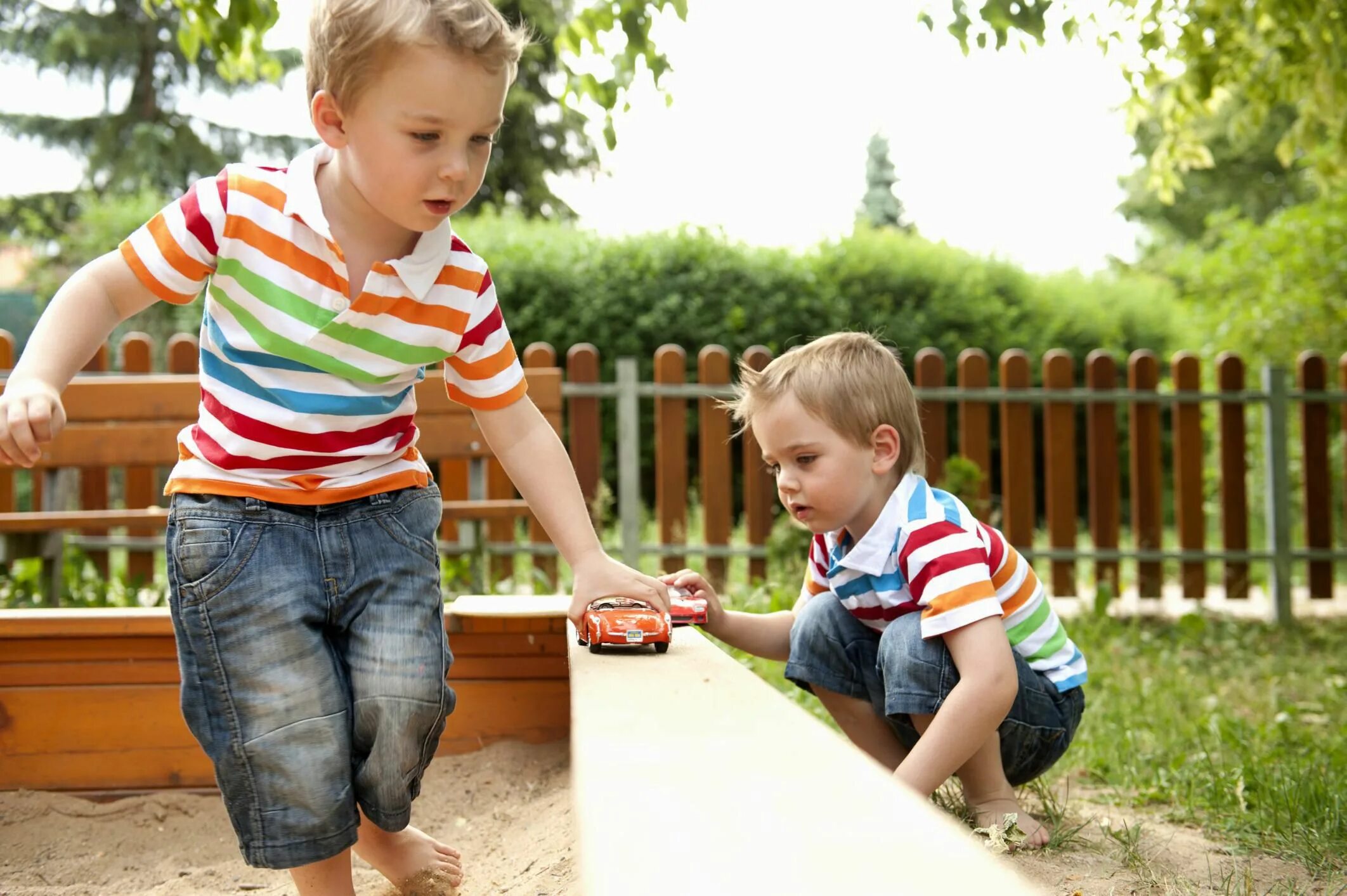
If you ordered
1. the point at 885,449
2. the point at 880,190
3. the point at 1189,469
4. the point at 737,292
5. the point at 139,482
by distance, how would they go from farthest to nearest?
the point at 880,190, the point at 737,292, the point at 1189,469, the point at 139,482, the point at 885,449

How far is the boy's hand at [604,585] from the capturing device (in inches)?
79.8

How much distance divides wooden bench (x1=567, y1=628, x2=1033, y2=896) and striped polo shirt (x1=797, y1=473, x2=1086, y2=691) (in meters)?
Result: 0.61

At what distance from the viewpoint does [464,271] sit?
201 cm

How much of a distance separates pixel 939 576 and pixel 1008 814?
0.49 m

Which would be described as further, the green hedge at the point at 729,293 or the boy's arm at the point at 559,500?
the green hedge at the point at 729,293

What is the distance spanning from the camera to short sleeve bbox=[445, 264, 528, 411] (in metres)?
2.05

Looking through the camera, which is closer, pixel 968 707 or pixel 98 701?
pixel 968 707

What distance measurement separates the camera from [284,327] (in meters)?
1.84

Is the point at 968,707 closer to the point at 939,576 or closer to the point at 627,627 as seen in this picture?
the point at 939,576

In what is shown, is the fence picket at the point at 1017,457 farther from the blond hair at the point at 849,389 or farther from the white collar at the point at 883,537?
the white collar at the point at 883,537

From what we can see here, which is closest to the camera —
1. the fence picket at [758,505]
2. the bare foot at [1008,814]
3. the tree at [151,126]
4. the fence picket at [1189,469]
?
the bare foot at [1008,814]

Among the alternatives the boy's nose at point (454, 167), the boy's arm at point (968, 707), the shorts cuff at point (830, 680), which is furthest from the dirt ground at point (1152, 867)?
the boy's nose at point (454, 167)

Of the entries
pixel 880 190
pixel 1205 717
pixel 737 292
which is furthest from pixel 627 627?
pixel 880 190

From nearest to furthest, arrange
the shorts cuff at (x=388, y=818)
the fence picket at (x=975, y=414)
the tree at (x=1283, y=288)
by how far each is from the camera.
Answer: the shorts cuff at (x=388, y=818) < the fence picket at (x=975, y=414) < the tree at (x=1283, y=288)
